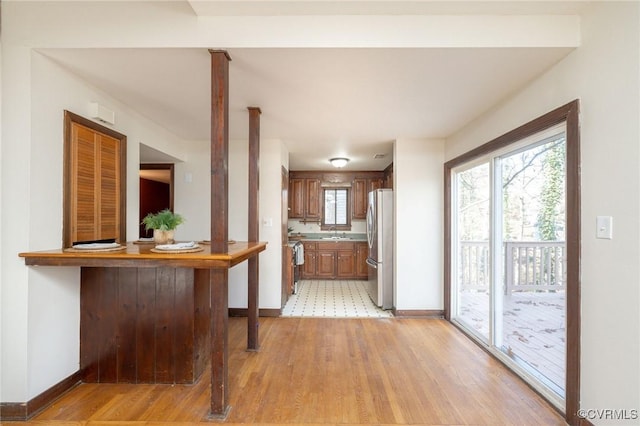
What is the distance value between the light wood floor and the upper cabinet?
3592 mm

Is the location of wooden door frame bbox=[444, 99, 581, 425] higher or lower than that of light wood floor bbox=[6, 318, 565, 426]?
higher

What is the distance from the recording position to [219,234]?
1906 millimetres

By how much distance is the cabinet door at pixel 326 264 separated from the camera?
242 inches

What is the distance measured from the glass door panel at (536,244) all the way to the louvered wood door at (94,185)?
346cm

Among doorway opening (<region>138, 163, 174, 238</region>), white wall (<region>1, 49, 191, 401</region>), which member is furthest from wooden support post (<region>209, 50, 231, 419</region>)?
doorway opening (<region>138, 163, 174, 238</region>)

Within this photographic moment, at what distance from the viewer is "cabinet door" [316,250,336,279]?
6.15m

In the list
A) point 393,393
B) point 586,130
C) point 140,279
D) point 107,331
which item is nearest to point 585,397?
point 393,393

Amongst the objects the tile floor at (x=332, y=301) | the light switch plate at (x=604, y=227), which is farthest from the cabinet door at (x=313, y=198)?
the light switch plate at (x=604, y=227)

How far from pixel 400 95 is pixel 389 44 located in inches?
30.7

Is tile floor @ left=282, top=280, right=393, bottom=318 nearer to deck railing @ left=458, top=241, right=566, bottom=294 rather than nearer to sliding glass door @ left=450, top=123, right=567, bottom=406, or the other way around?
sliding glass door @ left=450, top=123, right=567, bottom=406

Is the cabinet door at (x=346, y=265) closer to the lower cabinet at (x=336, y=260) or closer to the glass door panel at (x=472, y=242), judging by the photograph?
the lower cabinet at (x=336, y=260)

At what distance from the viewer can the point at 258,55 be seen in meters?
1.98

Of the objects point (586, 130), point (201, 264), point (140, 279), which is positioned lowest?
point (140, 279)

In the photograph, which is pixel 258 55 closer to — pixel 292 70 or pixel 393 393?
pixel 292 70
